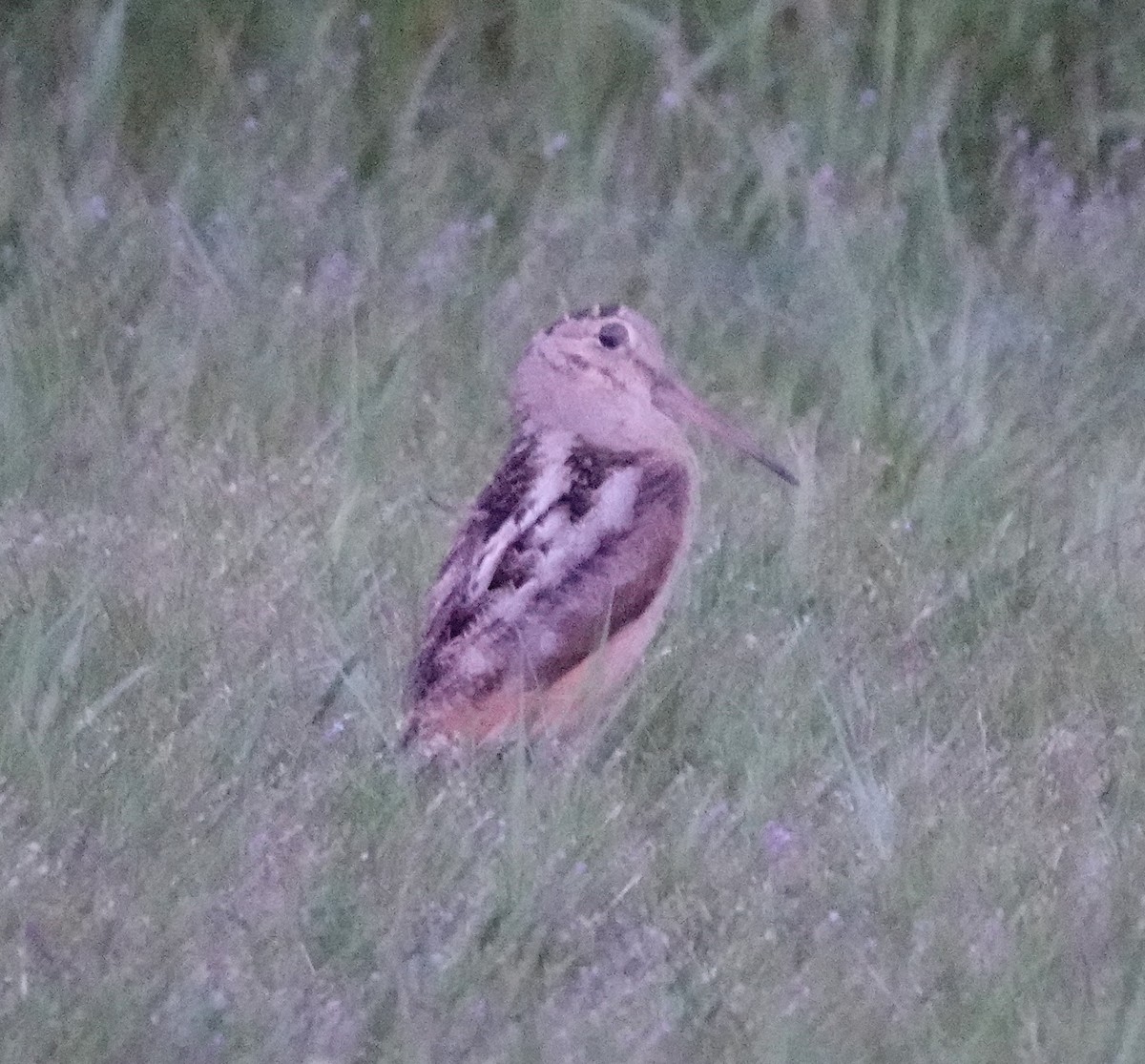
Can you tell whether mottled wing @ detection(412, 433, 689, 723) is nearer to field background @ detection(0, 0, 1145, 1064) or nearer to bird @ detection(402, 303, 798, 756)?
bird @ detection(402, 303, 798, 756)

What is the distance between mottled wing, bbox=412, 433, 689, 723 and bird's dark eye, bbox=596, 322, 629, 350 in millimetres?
381

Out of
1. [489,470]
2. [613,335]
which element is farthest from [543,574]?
[489,470]

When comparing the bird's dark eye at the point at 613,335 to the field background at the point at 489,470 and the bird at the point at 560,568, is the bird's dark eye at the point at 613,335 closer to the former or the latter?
the bird at the point at 560,568

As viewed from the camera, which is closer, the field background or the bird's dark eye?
the field background

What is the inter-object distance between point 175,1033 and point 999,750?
1607 millimetres

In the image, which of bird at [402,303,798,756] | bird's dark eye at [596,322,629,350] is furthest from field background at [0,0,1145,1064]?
bird's dark eye at [596,322,629,350]

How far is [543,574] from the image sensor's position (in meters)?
4.42

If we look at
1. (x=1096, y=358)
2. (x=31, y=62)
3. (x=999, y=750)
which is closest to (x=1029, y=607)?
(x=999, y=750)

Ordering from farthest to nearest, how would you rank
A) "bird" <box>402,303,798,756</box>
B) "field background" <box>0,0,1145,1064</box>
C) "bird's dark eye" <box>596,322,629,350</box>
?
"bird's dark eye" <box>596,322,629,350</box> < "bird" <box>402,303,798,756</box> < "field background" <box>0,0,1145,1064</box>

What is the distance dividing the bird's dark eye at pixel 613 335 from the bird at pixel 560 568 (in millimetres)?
28

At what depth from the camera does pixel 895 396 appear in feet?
19.5

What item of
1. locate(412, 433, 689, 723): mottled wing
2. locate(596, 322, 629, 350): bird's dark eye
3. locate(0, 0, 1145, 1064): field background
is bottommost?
locate(0, 0, 1145, 1064): field background

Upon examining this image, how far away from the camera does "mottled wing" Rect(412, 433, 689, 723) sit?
434 cm

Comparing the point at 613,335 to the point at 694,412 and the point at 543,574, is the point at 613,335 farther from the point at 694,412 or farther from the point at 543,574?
the point at 543,574
